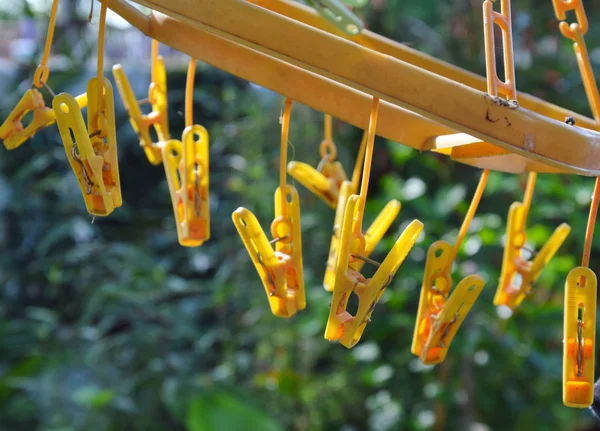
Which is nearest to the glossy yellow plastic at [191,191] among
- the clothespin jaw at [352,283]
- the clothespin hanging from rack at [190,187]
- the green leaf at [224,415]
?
the clothespin hanging from rack at [190,187]

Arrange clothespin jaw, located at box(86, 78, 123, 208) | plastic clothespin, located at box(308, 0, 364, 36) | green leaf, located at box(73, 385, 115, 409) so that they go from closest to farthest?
1. plastic clothespin, located at box(308, 0, 364, 36)
2. clothespin jaw, located at box(86, 78, 123, 208)
3. green leaf, located at box(73, 385, 115, 409)

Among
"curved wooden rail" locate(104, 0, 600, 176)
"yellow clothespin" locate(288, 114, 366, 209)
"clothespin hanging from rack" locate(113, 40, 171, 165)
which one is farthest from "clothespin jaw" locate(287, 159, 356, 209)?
"curved wooden rail" locate(104, 0, 600, 176)

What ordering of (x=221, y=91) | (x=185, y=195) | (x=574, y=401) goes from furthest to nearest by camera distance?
(x=221, y=91)
(x=185, y=195)
(x=574, y=401)

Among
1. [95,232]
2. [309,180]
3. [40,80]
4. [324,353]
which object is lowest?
[324,353]

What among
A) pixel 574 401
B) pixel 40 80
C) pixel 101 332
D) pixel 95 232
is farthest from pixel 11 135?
pixel 95 232

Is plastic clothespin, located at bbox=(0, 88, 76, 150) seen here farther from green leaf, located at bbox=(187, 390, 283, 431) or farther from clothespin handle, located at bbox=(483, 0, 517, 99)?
green leaf, located at bbox=(187, 390, 283, 431)

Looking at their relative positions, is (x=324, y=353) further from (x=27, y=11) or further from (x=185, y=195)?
(x=185, y=195)

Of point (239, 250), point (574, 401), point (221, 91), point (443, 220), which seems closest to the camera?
point (574, 401)

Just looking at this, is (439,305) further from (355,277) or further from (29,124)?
(29,124)
